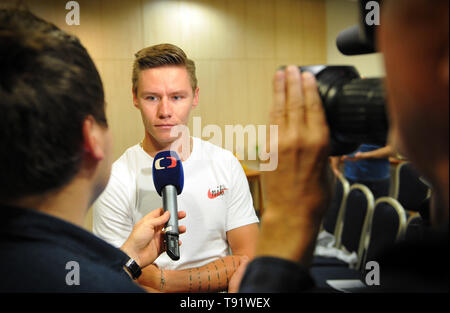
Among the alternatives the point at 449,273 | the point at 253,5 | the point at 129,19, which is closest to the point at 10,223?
the point at 449,273

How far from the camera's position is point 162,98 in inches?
40.0

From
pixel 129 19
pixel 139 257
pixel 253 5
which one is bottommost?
pixel 139 257

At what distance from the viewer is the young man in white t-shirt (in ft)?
3.35

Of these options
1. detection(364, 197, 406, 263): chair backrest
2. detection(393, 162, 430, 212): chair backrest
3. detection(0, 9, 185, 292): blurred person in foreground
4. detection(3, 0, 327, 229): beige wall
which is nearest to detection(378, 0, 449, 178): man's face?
detection(0, 9, 185, 292): blurred person in foreground

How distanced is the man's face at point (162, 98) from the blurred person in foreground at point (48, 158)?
0.46m

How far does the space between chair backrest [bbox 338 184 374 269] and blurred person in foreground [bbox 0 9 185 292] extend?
1.77 meters

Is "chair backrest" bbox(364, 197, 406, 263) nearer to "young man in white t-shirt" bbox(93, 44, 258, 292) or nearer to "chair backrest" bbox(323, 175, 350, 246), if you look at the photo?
"chair backrest" bbox(323, 175, 350, 246)

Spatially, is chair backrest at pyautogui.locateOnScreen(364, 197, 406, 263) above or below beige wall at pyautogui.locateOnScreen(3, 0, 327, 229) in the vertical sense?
below

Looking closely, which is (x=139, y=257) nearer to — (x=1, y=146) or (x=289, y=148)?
(x=1, y=146)

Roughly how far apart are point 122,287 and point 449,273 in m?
0.39

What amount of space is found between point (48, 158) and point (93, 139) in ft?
0.24

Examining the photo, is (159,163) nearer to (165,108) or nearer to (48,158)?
(165,108)

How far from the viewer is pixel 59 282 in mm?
442

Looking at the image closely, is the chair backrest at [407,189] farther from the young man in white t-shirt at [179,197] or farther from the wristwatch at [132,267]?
the wristwatch at [132,267]
